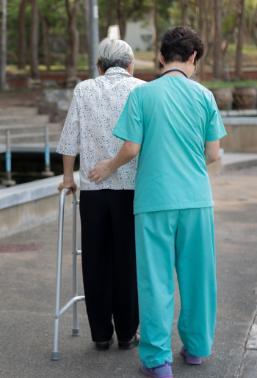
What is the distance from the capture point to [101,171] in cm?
449

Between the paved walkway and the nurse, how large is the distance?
43 cm

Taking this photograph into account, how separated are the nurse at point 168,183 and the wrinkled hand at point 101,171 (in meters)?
0.07

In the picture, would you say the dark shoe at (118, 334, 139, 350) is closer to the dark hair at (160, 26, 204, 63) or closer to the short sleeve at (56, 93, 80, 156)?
the short sleeve at (56, 93, 80, 156)

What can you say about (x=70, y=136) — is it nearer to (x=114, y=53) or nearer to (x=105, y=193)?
(x=105, y=193)

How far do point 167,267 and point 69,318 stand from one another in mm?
1541

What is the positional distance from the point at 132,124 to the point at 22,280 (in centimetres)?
291

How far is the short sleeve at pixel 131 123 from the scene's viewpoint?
4.16 meters

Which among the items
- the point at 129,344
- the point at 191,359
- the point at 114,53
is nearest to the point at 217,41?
the point at 114,53

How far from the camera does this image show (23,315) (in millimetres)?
5672

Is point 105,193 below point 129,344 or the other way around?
the other way around

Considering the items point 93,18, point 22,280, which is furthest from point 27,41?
point 22,280

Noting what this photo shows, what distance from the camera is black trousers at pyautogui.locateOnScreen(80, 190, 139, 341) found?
15.1ft

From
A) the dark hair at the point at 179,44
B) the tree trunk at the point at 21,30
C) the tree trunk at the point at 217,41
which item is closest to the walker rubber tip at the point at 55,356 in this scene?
the dark hair at the point at 179,44

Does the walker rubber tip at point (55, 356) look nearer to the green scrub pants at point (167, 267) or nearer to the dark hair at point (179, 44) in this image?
the green scrub pants at point (167, 267)
